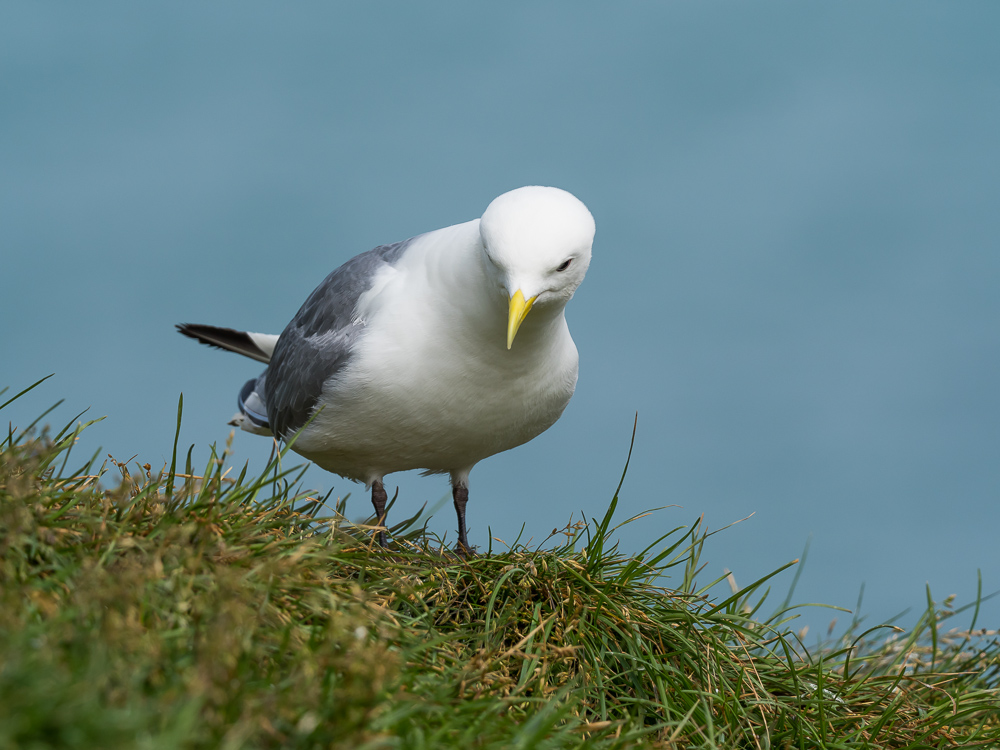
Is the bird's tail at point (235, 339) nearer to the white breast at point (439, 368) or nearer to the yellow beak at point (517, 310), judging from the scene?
the white breast at point (439, 368)

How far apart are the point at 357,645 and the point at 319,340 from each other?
3124mm

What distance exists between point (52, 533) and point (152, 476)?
119 cm

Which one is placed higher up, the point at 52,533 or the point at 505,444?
the point at 505,444

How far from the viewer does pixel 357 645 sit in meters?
2.80

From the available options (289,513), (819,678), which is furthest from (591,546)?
(289,513)

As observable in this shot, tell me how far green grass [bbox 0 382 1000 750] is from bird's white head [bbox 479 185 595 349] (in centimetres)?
118

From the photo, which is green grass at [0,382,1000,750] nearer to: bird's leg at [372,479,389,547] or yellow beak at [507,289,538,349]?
bird's leg at [372,479,389,547]

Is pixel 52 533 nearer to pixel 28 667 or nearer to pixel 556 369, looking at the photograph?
pixel 28 667

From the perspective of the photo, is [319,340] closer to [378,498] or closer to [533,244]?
[378,498]

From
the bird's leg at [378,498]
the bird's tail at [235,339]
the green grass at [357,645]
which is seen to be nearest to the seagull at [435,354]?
the bird's leg at [378,498]

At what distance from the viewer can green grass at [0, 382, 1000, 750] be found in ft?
7.82

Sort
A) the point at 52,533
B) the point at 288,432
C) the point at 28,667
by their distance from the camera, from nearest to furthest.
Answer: the point at 28,667
the point at 52,533
the point at 288,432

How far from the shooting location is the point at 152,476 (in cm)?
448

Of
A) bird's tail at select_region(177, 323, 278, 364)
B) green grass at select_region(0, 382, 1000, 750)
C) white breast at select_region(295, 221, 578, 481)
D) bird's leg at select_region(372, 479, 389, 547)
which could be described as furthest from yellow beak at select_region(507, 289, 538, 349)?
bird's tail at select_region(177, 323, 278, 364)
